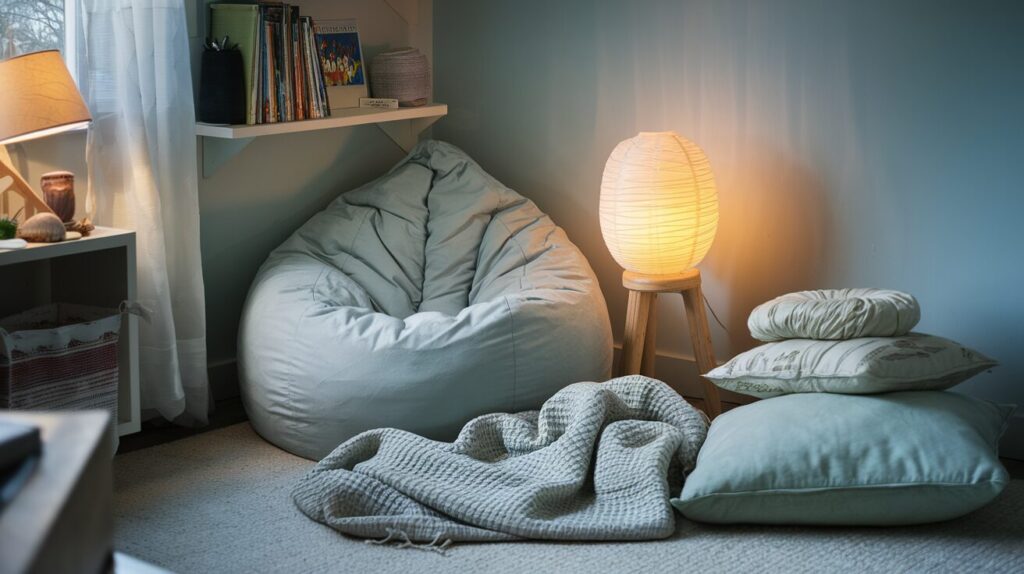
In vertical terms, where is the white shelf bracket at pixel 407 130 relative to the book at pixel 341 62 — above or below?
below

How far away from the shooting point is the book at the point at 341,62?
316cm

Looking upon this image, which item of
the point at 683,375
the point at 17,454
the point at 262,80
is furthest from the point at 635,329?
the point at 17,454

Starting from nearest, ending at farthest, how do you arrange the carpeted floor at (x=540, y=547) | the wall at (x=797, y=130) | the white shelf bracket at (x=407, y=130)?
the carpeted floor at (x=540, y=547) < the wall at (x=797, y=130) < the white shelf bracket at (x=407, y=130)

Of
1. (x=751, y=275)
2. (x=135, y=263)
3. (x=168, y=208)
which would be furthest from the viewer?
(x=751, y=275)

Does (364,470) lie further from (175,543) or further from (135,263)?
(135,263)

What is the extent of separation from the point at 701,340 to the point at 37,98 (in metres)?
1.77

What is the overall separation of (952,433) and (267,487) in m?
1.52

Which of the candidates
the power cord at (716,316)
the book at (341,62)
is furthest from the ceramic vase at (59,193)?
the power cord at (716,316)

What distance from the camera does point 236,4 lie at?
2.78 m

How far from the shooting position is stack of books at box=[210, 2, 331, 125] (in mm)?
2758

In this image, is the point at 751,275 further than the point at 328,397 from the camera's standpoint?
Yes

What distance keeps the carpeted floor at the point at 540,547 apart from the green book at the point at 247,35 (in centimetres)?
105

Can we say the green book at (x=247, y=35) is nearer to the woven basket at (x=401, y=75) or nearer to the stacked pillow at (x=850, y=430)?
the woven basket at (x=401, y=75)

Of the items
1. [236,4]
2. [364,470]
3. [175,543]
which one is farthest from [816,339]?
[236,4]
